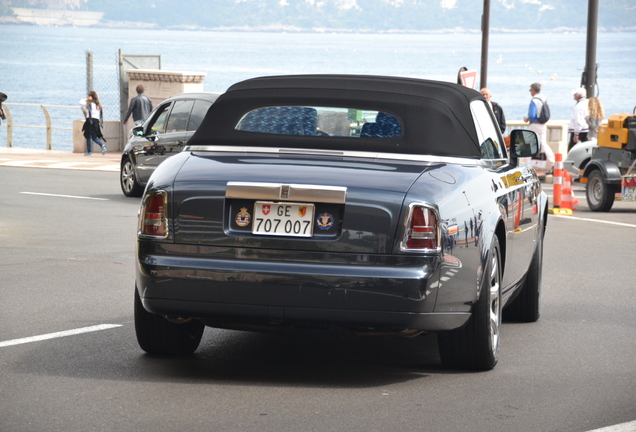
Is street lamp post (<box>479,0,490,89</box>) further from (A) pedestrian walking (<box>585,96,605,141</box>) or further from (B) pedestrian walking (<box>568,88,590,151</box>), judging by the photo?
(A) pedestrian walking (<box>585,96,605,141</box>)

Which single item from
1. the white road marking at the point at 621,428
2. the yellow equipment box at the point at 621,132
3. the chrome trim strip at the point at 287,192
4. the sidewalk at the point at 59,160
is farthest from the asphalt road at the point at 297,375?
the sidewalk at the point at 59,160

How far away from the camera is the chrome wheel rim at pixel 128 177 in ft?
60.4

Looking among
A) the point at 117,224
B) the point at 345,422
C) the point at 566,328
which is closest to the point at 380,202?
the point at 345,422

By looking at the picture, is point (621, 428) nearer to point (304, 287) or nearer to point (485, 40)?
point (304, 287)

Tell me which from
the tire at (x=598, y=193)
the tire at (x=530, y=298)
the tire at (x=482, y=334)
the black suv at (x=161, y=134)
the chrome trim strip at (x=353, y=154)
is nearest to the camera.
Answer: the tire at (x=482, y=334)

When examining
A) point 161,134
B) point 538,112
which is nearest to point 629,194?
point 538,112

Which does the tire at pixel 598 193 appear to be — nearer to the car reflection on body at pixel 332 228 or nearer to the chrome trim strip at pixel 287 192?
the car reflection on body at pixel 332 228

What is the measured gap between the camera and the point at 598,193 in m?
17.3

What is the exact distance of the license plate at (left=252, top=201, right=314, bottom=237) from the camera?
5703mm

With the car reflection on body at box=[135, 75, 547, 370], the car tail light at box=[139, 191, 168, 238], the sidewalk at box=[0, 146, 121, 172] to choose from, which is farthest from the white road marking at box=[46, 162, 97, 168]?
the car tail light at box=[139, 191, 168, 238]

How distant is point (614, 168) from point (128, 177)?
7.68 meters

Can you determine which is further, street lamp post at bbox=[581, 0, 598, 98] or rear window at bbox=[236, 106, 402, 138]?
street lamp post at bbox=[581, 0, 598, 98]

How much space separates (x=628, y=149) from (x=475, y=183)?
11657mm

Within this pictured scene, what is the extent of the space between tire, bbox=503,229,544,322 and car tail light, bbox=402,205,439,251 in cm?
256
